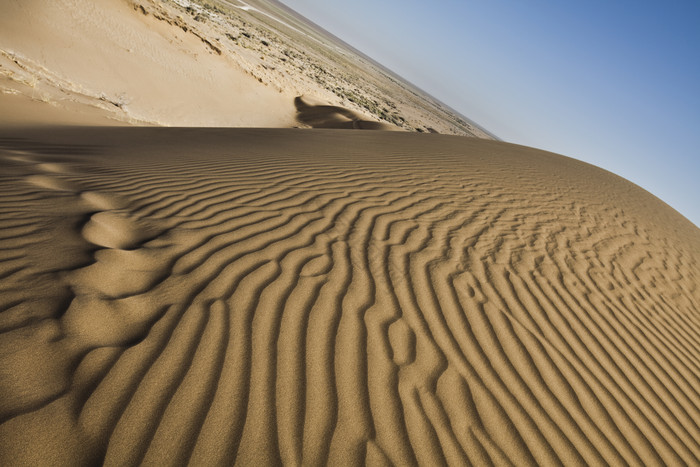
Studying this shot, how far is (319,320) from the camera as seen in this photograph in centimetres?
220

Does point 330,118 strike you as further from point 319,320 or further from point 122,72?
point 319,320

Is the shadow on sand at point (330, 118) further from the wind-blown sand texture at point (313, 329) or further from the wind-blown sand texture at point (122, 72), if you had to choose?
the wind-blown sand texture at point (313, 329)

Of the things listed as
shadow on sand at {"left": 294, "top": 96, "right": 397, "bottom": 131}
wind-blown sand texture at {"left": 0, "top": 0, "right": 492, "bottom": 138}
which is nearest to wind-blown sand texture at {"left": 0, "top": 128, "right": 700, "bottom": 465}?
wind-blown sand texture at {"left": 0, "top": 0, "right": 492, "bottom": 138}

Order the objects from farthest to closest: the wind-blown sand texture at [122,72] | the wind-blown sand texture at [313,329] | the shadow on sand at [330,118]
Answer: the shadow on sand at [330,118] < the wind-blown sand texture at [122,72] < the wind-blown sand texture at [313,329]

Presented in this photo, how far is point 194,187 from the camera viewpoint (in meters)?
3.94

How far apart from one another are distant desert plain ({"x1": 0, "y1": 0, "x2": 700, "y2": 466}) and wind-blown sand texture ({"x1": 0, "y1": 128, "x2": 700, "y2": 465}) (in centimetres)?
1

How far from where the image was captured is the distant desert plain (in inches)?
60.4

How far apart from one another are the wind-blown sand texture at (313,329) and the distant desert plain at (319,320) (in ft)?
0.04

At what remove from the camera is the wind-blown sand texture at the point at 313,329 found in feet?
5.00

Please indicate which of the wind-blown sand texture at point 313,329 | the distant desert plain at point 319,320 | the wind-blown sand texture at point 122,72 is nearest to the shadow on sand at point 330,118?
the wind-blown sand texture at point 122,72

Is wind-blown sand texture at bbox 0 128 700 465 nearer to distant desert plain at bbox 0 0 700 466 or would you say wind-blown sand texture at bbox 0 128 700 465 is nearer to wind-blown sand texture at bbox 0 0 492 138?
distant desert plain at bbox 0 0 700 466

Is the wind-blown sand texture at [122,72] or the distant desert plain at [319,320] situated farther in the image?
the wind-blown sand texture at [122,72]

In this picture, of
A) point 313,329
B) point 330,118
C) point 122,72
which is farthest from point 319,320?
point 330,118

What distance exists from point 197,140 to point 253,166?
261cm
